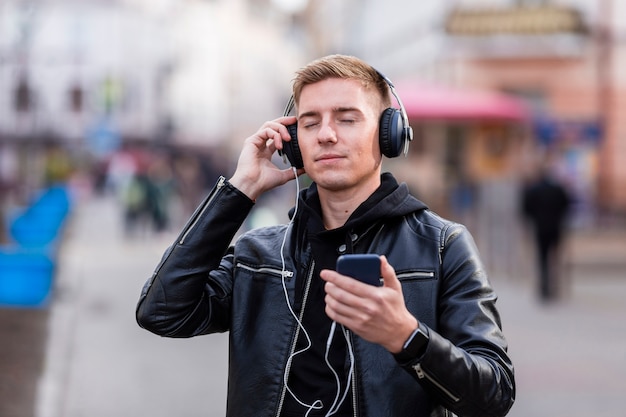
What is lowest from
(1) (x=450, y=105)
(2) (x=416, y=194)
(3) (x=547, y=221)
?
(3) (x=547, y=221)

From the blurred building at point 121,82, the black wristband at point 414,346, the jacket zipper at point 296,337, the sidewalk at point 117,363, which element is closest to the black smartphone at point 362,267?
the black wristband at point 414,346

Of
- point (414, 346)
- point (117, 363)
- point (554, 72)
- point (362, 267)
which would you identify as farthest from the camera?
point (554, 72)

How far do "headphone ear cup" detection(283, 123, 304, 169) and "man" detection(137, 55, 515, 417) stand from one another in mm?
10

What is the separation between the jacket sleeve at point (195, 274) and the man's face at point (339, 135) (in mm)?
269

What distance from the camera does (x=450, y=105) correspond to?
18.9 m

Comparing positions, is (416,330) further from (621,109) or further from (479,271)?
(621,109)

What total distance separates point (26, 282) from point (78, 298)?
145 centimetres

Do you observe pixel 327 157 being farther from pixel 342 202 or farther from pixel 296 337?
pixel 296 337

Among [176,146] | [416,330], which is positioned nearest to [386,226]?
[416,330]

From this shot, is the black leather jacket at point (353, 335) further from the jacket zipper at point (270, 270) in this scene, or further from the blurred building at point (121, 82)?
the blurred building at point (121, 82)

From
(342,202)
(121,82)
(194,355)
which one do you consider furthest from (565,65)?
(121,82)

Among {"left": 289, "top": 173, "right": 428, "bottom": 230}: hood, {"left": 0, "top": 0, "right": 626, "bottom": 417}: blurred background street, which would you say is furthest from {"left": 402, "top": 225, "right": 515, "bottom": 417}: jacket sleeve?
{"left": 0, "top": 0, "right": 626, "bottom": 417}: blurred background street

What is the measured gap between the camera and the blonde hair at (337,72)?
2.78 m

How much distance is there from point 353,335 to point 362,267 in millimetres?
427
